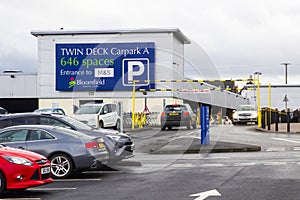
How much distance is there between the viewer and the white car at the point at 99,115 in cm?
3167

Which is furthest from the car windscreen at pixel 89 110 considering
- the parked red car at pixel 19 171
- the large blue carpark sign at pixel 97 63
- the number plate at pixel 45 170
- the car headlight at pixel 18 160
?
the car headlight at pixel 18 160

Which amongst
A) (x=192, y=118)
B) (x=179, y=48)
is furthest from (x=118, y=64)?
(x=192, y=118)

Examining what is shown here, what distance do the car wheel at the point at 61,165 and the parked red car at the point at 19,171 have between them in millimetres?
2349

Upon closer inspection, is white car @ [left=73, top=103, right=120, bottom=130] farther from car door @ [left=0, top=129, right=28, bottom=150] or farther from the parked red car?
the parked red car

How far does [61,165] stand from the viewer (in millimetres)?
13922

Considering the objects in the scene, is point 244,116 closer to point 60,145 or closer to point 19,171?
point 60,145

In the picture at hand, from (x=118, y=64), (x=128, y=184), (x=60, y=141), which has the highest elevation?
(x=118, y=64)

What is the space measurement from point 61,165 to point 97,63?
132 ft

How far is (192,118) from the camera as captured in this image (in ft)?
113

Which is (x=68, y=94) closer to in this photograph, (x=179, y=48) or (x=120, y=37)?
(x=120, y=37)

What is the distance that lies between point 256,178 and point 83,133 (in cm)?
446

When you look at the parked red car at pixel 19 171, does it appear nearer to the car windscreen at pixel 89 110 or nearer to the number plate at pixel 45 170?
the number plate at pixel 45 170

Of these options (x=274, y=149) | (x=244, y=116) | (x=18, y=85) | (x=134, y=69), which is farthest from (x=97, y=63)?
(x=274, y=149)

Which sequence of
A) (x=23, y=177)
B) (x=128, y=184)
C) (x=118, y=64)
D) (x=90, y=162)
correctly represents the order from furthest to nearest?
(x=118, y=64) → (x=90, y=162) → (x=128, y=184) → (x=23, y=177)
